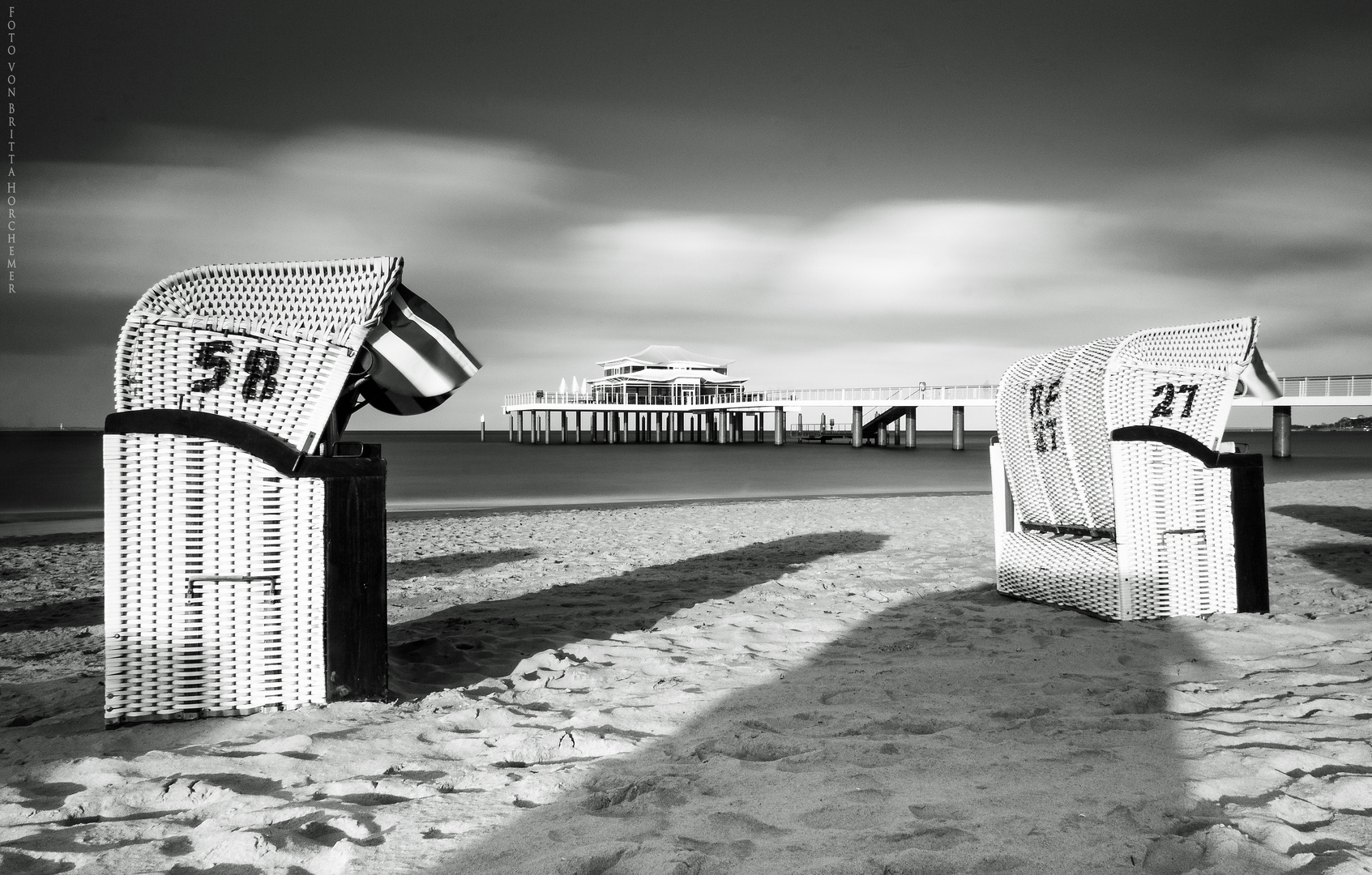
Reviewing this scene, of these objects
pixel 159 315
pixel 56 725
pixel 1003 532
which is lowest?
pixel 56 725

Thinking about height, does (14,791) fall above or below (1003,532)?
below

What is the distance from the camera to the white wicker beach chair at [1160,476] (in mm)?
4277

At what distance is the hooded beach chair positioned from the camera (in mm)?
2805

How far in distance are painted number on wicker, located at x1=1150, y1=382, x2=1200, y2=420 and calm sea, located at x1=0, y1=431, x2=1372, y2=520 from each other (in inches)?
516

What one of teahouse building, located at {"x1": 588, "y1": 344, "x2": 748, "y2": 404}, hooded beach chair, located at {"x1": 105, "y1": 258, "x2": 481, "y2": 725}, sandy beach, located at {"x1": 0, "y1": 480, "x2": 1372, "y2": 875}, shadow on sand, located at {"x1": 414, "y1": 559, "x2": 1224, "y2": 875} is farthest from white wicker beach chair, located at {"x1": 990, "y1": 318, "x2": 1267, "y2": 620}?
teahouse building, located at {"x1": 588, "y1": 344, "x2": 748, "y2": 404}

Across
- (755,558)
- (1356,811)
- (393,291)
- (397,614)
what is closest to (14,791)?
(393,291)

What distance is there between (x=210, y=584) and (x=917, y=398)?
47.5 meters

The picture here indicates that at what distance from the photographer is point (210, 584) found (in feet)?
9.35

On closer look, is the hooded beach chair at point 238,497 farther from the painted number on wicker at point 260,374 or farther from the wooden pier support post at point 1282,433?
the wooden pier support post at point 1282,433

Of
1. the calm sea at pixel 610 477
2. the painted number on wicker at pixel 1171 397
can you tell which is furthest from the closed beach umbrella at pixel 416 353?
the calm sea at pixel 610 477

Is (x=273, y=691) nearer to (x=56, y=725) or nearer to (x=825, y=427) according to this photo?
(x=56, y=725)

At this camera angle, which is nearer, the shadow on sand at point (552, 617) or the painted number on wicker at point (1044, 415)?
the shadow on sand at point (552, 617)

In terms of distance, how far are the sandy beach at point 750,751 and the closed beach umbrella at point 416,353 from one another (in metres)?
1.07

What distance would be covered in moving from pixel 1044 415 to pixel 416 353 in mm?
3220
